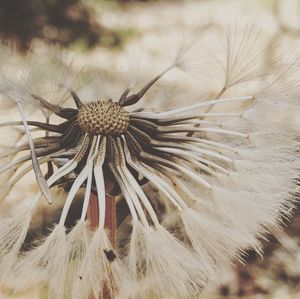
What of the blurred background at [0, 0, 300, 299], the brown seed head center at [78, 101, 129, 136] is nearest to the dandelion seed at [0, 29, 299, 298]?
the brown seed head center at [78, 101, 129, 136]

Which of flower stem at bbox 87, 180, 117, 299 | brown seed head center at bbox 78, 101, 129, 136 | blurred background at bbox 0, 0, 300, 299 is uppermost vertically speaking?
blurred background at bbox 0, 0, 300, 299

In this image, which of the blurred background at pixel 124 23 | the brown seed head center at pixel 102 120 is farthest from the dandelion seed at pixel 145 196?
the blurred background at pixel 124 23

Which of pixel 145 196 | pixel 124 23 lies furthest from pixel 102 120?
pixel 124 23

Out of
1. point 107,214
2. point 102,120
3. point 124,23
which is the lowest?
point 107,214

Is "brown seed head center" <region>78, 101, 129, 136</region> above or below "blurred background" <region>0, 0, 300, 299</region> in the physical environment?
below

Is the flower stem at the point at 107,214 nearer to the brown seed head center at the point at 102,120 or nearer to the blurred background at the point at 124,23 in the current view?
the brown seed head center at the point at 102,120

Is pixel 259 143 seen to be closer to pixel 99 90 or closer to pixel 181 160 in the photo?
pixel 181 160

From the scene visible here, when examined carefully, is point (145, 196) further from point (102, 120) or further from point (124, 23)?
point (124, 23)

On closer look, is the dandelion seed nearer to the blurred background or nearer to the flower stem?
the flower stem
